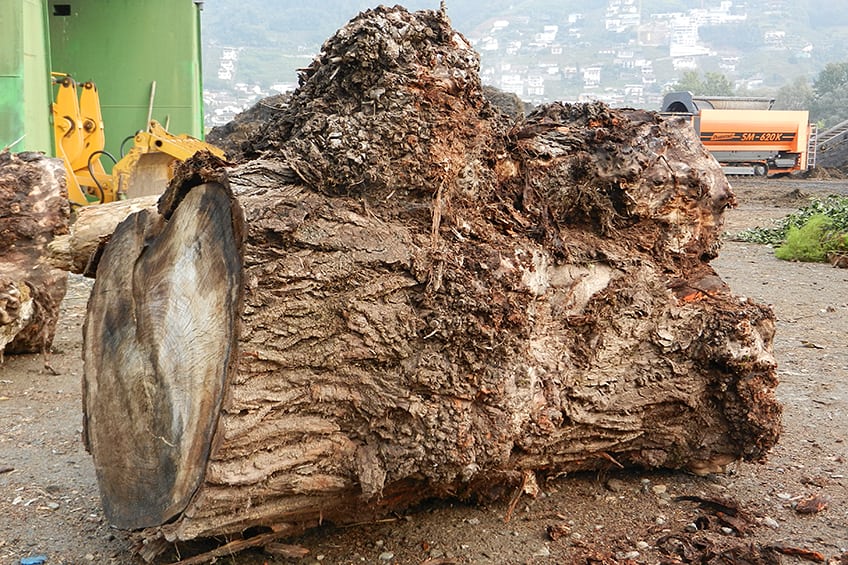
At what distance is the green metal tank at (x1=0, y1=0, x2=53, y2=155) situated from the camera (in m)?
8.36

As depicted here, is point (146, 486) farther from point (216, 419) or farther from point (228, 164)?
point (228, 164)

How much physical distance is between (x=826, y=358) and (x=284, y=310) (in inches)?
166

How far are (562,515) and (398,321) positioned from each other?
1.04m

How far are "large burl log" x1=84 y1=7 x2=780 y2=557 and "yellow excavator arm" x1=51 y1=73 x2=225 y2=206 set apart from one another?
6.60m

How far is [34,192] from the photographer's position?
216 inches

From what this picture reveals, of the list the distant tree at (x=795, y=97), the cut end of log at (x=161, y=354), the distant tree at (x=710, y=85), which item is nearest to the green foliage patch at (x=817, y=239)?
the cut end of log at (x=161, y=354)

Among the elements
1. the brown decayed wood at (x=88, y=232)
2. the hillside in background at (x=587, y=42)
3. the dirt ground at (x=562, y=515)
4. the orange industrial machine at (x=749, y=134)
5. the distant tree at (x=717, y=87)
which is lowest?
the dirt ground at (x=562, y=515)

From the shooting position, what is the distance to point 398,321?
2.96 m

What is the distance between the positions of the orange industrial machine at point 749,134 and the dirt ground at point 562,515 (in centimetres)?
1670

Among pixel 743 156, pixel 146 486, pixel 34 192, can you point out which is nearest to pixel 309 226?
pixel 146 486

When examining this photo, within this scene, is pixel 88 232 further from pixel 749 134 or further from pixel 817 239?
pixel 749 134

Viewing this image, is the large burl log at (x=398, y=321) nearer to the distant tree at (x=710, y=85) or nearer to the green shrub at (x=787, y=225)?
the green shrub at (x=787, y=225)

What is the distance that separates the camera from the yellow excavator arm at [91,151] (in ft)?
31.0

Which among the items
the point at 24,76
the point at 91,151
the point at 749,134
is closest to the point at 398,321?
the point at 24,76
